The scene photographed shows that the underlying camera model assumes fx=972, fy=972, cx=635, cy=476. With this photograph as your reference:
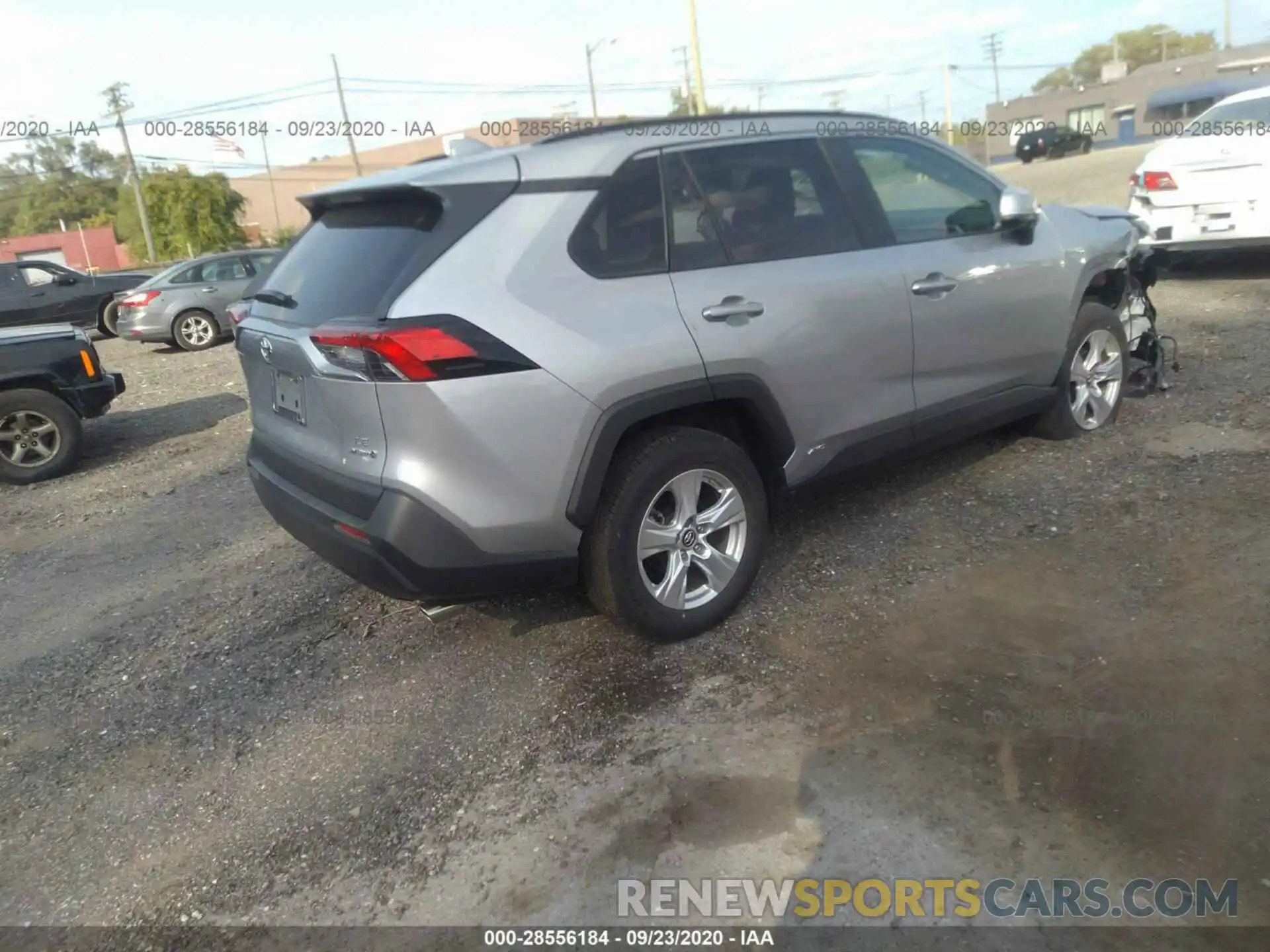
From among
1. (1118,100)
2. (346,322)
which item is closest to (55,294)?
(346,322)

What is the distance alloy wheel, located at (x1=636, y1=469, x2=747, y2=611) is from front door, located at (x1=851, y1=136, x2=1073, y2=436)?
1128 millimetres

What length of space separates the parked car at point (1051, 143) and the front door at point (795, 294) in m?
43.0

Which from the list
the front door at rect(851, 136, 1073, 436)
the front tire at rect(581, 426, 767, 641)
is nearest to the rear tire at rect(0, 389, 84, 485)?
the front tire at rect(581, 426, 767, 641)

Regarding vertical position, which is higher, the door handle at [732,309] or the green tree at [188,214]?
the green tree at [188,214]

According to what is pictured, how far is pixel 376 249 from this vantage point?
3242mm

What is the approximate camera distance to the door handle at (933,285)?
413 cm

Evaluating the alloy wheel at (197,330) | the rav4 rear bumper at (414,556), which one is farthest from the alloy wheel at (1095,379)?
the alloy wheel at (197,330)

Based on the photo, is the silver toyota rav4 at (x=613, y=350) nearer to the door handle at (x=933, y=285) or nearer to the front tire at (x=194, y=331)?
the door handle at (x=933, y=285)

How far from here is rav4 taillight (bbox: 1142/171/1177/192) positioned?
895 centimetres

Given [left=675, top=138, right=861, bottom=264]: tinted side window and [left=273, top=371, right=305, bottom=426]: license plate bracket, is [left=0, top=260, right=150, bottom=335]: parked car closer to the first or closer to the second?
[left=273, top=371, right=305, bottom=426]: license plate bracket

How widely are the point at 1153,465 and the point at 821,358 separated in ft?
7.38

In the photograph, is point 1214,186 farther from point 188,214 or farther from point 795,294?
point 188,214

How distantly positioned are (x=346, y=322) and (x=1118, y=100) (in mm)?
69352

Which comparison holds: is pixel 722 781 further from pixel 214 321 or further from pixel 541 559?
pixel 214 321
